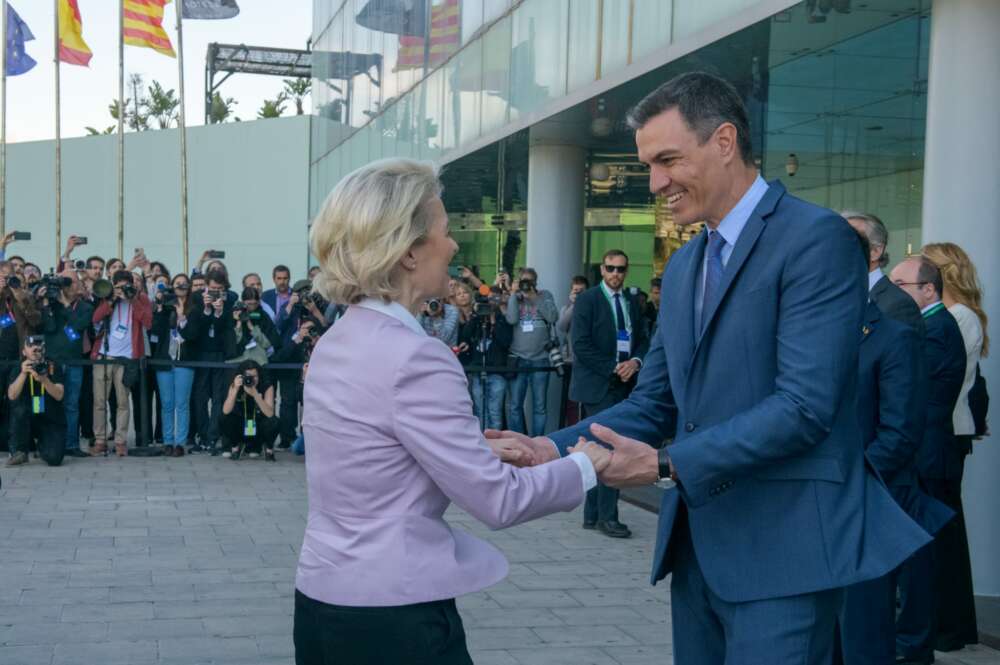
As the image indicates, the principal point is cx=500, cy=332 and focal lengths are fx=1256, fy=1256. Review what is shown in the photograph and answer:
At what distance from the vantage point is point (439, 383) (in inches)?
102

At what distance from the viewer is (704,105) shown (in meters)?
2.93

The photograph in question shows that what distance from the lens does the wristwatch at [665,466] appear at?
9.36 ft

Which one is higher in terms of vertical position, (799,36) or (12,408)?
(799,36)

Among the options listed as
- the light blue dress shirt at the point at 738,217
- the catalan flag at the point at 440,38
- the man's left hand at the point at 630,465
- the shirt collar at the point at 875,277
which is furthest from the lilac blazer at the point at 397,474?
the catalan flag at the point at 440,38

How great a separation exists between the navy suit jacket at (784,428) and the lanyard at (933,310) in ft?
11.2

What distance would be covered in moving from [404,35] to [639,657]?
16.7 m

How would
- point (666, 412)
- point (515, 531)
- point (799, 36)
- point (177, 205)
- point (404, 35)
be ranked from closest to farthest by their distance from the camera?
1. point (666, 412)
2. point (515, 531)
3. point (799, 36)
4. point (404, 35)
5. point (177, 205)

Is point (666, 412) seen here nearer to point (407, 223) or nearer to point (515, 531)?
point (407, 223)

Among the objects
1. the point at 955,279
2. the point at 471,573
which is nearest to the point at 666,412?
the point at 471,573

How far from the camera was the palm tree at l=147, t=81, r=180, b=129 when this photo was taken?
207ft

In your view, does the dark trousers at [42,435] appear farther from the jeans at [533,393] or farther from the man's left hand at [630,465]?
the man's left hand at [630,465]

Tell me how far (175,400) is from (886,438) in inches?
399

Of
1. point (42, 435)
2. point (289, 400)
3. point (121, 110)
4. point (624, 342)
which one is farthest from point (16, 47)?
point (624, 342)

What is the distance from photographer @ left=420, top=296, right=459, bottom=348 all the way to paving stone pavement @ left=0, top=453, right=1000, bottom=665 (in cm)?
299
